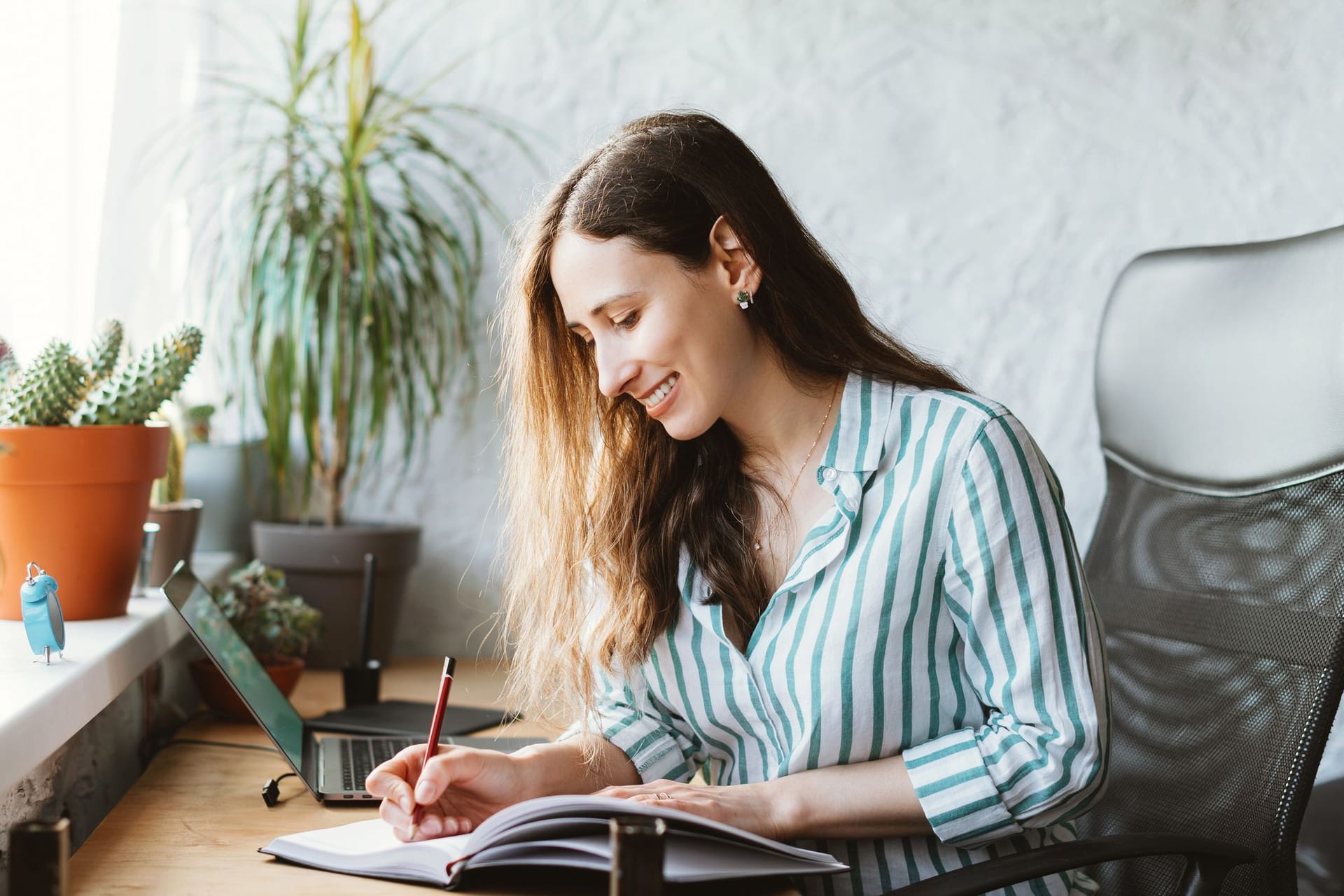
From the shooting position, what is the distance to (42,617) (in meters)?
1.13

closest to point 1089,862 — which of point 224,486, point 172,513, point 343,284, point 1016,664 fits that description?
point 1016,664

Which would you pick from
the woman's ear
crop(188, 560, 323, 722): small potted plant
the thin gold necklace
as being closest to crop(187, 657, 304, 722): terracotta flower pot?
crop(188, 560, 323, 722): small potted plant

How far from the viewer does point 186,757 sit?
4.56ft

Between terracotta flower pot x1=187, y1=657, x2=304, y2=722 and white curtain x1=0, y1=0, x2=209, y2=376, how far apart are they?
0.48 m

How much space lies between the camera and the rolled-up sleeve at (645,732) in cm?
126

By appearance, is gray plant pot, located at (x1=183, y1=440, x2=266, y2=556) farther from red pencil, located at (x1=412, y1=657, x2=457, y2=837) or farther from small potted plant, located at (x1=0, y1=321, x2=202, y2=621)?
red pencil, located at (x1=412, y1=657, x2=457, y2=837)

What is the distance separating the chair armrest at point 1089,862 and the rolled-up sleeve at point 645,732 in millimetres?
331

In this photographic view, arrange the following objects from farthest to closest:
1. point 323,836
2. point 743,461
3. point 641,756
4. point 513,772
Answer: point 743,461
point 641,756
point 513,772
point 323,836

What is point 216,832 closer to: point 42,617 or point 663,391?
point 42,617

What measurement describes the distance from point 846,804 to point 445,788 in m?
0.36

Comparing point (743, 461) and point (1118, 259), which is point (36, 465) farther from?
point (1118, 259)

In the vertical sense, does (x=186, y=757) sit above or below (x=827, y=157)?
below

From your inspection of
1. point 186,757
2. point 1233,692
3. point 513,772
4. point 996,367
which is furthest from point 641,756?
point 996,367

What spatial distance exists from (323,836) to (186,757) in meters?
0.45
